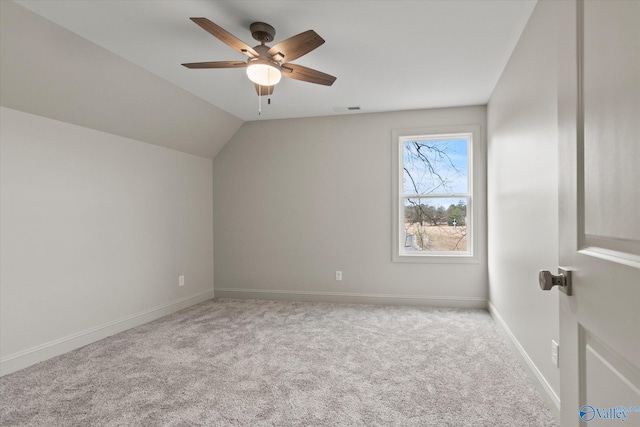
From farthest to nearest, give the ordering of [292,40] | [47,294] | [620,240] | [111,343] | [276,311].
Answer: [276,311]
[111,343]
[47,294]
[292,40]
[620,240]

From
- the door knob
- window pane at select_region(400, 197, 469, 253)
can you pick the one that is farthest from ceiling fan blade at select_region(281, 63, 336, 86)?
window pane at select_region(400, 197, 469, 253)

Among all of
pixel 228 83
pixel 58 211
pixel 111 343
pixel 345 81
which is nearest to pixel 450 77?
pixel 345 81

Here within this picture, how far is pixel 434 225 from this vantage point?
467cm

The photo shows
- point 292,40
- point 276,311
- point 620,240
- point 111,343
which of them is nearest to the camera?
point 620,240

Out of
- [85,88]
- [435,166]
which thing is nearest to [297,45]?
[85,88]

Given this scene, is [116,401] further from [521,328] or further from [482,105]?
[482,105]

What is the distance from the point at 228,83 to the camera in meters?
3.60

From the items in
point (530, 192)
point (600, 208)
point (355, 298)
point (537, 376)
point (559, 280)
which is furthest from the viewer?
point (355, 298)

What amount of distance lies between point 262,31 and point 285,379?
2466mm

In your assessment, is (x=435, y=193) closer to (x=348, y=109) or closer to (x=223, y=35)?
(x=348, y=109)

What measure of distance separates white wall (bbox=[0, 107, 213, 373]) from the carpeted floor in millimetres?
264

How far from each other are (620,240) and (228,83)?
3551 millimetres

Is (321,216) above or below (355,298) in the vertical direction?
above

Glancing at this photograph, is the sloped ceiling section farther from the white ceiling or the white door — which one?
the white door
